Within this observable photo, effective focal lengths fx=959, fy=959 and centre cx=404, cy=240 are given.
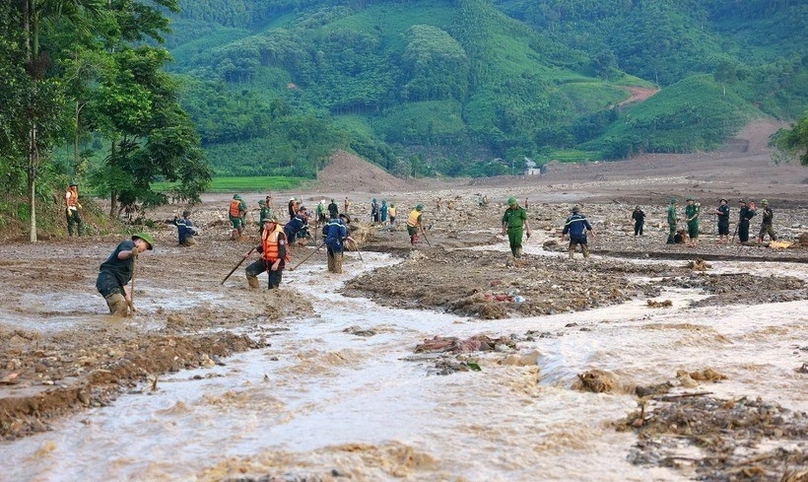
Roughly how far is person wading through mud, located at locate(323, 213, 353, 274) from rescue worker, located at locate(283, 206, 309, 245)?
0.81 meters

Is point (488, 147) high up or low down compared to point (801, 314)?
up

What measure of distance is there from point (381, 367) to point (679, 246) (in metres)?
17.6

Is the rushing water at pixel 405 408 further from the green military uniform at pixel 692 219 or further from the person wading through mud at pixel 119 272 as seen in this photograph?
the green military uniform at pixel 692 219

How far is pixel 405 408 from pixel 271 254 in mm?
7991

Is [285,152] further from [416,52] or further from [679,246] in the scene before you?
[679,246]

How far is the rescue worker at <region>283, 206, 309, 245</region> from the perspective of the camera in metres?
21.2

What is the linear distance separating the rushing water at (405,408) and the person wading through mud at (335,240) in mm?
6462

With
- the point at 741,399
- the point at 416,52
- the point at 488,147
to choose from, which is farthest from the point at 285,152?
the point at 741,399

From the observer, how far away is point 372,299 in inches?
673

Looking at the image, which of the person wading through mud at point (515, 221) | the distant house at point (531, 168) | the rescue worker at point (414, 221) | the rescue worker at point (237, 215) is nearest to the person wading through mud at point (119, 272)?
the person wading through mud at point (515, 221)

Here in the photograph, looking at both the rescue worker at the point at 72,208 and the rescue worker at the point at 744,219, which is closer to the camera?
the rescue worker at the point at 72,208

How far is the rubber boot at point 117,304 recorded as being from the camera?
13.1 m

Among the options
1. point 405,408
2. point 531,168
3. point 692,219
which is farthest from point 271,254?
point 531,168

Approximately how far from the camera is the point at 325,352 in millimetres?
11727
